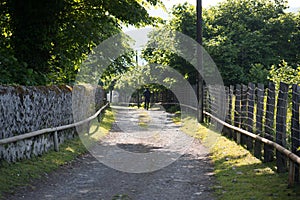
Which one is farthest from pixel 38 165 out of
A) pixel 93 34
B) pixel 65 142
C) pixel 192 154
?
pixel 93 34

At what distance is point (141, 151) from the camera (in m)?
13.8

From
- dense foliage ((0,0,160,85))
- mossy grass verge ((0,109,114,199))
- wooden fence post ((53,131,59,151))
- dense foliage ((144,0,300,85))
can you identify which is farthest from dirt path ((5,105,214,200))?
dense foliage ((144,0,300,85))

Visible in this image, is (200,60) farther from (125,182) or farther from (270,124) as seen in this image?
(125,182)

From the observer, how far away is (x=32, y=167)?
9.91 m

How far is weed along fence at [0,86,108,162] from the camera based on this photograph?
9.80 metres

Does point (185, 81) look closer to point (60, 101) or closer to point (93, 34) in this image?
point (93, 34)

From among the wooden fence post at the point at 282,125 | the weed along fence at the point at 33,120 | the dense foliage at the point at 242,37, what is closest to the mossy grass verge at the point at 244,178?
the wooden fence post at the point at 282,125

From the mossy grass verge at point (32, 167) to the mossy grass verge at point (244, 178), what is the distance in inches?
144

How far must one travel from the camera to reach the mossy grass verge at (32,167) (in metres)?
8.45

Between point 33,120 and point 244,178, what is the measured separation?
17.8ft

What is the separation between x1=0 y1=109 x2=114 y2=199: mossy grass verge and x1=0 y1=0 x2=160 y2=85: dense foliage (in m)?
2.49

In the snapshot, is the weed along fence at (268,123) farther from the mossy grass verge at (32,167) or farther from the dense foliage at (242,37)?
the dense foliage at (242,37)

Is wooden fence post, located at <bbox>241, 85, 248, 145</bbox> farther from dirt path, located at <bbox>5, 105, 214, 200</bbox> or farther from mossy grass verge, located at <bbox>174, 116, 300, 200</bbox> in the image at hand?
dirt path, located at <bbox>5, 105, 214, 200</bbox>

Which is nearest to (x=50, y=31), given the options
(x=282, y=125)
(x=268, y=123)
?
(x=268, y=123)
